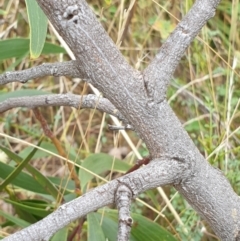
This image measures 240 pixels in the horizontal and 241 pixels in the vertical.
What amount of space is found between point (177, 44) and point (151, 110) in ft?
0.27

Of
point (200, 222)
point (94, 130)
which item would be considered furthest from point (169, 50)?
point (94, 130)

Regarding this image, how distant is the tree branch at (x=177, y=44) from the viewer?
616mm

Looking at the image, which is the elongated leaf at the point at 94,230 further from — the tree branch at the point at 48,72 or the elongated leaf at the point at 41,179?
the tree branch at the point at 48,72

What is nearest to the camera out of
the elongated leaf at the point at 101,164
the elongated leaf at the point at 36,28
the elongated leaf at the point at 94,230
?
the elongated leaf at the point at 36,28

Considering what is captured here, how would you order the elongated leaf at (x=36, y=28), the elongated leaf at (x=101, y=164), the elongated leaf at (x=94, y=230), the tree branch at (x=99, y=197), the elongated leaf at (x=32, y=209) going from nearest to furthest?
the tree branch at (x=99, y=197) < the elongated leaf at (x=36, y=28) < the elongated leaf at (x=94, y=230) < the elongated leaf at (x=32, y=209) < the elongated leaf at (x=101, y=164)

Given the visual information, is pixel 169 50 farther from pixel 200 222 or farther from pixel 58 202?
pixel 200 222

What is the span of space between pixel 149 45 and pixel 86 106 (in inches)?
41.8

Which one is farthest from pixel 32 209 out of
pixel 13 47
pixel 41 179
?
pixel 13 47

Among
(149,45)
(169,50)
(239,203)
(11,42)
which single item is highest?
(149,45)

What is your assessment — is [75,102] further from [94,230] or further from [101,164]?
[101,164]

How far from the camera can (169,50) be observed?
0.62 metres

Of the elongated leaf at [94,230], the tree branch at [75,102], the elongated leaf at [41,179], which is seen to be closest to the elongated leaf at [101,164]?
the elongated leaf at [41,179]

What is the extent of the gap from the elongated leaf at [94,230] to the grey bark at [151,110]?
307 millimetres

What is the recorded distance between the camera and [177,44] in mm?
622
